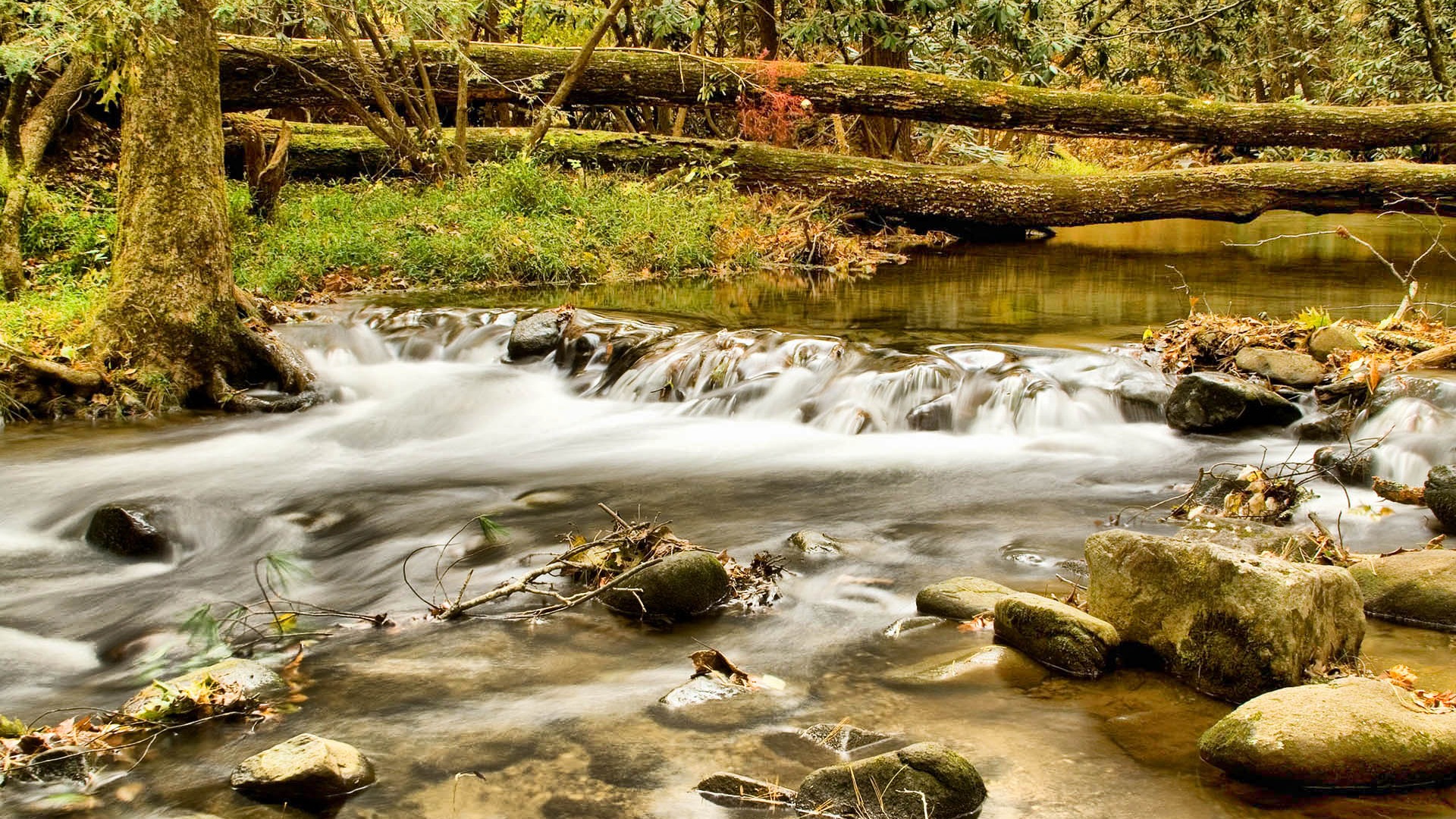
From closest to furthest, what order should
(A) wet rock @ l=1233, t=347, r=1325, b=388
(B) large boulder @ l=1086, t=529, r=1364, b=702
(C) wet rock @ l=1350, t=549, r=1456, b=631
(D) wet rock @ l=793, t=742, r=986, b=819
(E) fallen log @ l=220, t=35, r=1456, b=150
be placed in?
(D) wet rock @ l=793, t=742, r=986, b=819, (B) large boulder @ l=1086, t=529, r=1364, b=702, (C) wet rock @ l=1350, t=549, r=1456, b=631, (A) wet rock @ l=1233, t=347, r=1325, b=388, (E) fallen log @ l=220, t=35, r=1456, b=150

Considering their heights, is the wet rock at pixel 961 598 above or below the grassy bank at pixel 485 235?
below

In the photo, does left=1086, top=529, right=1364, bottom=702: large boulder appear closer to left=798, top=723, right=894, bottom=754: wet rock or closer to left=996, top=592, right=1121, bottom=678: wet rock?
left=996, top=592, right=1121, bottom=678: wet rock

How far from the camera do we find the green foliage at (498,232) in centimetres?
1325

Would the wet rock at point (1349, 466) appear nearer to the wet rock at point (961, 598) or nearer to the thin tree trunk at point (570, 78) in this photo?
the wet rock at point (961, 598)

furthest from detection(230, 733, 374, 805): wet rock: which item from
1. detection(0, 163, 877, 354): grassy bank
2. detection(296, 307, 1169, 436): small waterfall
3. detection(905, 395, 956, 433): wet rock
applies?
detection(0, 163, 877, 354): grassy bank

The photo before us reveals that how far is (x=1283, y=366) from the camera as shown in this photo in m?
8.30

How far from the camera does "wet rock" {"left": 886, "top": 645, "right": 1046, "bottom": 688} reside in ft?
13.9

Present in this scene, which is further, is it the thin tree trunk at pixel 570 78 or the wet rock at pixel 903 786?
the thin tree trunk at pixel 570 78

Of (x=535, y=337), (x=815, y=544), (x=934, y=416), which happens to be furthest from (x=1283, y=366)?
(x=535, y=337)

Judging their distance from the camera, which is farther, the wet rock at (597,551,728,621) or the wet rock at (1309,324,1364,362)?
the wet rock at (1309,324,1364,362)

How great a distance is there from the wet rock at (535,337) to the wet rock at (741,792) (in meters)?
7.63

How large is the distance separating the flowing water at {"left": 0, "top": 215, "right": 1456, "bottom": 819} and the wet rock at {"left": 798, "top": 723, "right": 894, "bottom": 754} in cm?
10

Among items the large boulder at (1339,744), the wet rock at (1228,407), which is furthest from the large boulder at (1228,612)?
the wet rock at (1228,407)

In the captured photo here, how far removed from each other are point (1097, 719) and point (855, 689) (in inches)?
34.4
